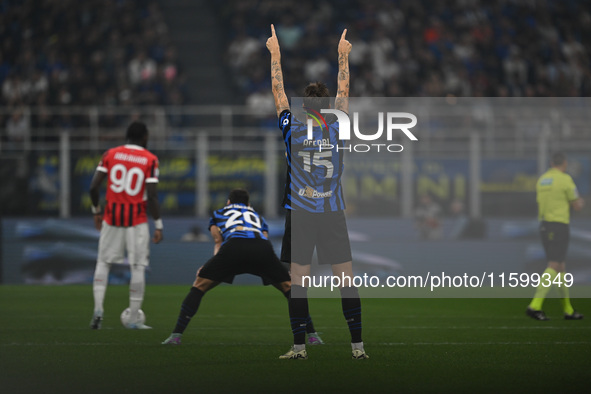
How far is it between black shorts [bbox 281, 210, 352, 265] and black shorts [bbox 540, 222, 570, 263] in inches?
203

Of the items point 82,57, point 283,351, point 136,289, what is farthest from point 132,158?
point 82,57

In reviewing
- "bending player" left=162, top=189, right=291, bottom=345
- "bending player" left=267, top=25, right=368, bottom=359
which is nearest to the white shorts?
"bending player" left=162, top=189, right=291, bottom=345

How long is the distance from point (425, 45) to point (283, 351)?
1598cm

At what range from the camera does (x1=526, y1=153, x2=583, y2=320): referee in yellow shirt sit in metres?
12.0

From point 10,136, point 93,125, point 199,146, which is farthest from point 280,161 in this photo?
point 10,136

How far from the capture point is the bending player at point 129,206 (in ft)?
34.1

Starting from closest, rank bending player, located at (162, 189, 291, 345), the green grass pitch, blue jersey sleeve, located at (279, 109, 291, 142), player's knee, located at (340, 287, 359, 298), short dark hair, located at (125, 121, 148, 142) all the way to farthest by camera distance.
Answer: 1. the green grass pitch
2. blue jersey sleeve, located at (279, 109, 291, 142)
3. player's knee, located at (340, 287, 359, 298)
4. bending player, located at (162, 189, 291, 345)
5. short dark hair, located at (125, 121, 148, 142)

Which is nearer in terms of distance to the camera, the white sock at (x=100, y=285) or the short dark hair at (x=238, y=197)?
the short dark hair at (x=238, y=197)

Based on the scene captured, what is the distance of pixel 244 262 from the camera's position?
9.03 m

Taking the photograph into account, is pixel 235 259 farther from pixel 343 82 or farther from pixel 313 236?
pixel 343 82

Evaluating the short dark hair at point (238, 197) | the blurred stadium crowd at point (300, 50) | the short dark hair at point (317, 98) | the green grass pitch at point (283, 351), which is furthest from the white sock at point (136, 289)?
the blurred stadium crowd at point (300, 50)

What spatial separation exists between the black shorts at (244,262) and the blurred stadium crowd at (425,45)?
12.8 metres

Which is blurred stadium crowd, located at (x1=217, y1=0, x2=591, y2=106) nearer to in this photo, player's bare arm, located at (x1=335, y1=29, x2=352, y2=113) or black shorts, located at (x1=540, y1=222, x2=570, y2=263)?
black shorts, located at (x1=540, y1=222, x2=570, y2=263)

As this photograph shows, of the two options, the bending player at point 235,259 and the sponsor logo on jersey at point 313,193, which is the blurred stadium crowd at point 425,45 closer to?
the bending player at point 235,259
